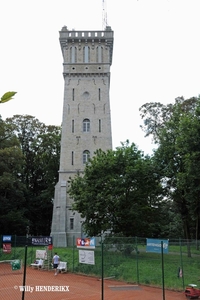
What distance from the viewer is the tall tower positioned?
4000cm

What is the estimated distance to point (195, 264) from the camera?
20.4 meters

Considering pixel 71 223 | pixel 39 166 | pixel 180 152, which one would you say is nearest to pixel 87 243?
pixel 180 152

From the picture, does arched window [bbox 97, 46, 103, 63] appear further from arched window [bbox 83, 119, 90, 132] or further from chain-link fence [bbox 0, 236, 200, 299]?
chain-link fence [bbox 0, 236, 200, 299]

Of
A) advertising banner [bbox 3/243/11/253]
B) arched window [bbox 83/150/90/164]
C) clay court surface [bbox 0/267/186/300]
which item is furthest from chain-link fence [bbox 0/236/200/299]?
arched window [bbox 83/150/90/164]

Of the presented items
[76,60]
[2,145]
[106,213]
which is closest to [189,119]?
[106,213]

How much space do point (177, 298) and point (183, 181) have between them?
36.0 feet

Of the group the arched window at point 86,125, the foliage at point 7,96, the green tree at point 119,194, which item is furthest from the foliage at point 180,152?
the foliage at point 7,96

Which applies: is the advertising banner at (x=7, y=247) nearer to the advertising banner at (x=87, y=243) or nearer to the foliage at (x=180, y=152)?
the advertising banner at (x=87, y=243)

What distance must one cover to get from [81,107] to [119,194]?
61.9 feet

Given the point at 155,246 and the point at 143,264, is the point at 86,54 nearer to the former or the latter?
the point at 143,264

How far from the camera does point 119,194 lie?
88.4 ft

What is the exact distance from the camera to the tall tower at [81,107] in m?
40.0

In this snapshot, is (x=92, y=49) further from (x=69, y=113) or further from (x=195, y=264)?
(x=195, y=264)

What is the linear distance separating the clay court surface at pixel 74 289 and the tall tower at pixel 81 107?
18.3 metres
